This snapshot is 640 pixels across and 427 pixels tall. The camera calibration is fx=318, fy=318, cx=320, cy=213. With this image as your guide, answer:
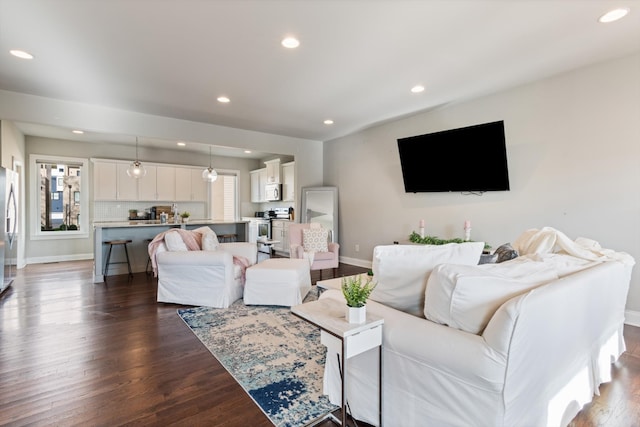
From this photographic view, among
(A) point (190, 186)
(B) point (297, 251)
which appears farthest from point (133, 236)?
(B) point (297, 251)

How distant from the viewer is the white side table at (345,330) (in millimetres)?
1438

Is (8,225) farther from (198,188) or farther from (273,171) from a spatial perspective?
(273,171)

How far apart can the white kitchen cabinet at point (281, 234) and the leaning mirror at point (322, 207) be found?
1.05m

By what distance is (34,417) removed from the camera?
1845mm

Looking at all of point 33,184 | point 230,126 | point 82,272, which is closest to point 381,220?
point 230,126

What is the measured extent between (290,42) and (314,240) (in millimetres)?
3106

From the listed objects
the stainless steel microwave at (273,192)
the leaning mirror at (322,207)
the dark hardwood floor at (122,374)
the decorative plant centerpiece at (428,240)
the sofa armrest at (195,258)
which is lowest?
the dark hardwood floor at (122,374)

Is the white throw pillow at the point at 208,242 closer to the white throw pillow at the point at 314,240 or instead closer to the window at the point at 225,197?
the white throw pillow at the point at 314,240

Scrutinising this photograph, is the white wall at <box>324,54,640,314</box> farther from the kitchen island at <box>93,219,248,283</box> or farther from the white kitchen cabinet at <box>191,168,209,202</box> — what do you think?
the white kitchen cabinet at <box>191,168,209,202</box>

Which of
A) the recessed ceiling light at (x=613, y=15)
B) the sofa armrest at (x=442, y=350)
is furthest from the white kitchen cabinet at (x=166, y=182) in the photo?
the recessed ceiling light at (x=613, y=15)

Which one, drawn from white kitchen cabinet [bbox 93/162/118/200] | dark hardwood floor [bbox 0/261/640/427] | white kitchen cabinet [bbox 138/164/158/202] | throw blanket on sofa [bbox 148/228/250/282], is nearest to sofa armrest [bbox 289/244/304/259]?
throw blanket on sofa [bbox 148/228/250/282]

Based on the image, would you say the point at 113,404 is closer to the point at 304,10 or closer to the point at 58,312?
the point at 58,312

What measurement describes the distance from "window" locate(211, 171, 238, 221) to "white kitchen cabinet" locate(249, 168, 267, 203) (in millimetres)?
470

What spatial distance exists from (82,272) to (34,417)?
477cm
